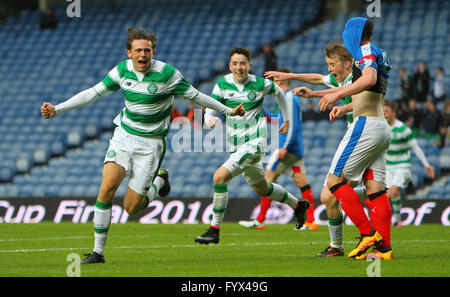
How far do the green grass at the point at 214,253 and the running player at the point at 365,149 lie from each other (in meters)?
0.40

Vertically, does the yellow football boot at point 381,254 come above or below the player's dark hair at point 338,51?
below

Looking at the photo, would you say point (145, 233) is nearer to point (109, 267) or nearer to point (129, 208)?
point (129, 208)

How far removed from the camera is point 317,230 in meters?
12.5

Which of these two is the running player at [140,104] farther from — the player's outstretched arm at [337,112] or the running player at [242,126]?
the running player at [242,126]

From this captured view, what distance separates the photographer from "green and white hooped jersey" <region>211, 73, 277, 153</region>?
9727 millimetres

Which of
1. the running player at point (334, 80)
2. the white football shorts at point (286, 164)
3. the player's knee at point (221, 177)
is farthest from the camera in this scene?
the white football shorts at point (286, 164)

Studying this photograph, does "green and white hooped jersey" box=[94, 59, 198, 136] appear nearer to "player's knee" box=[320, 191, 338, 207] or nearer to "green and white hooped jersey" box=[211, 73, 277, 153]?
"player's knee" box=[320, 191, 338, 207]

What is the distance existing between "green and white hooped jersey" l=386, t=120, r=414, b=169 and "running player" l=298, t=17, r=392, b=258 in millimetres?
6192

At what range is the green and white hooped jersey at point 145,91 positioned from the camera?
25.1 ft

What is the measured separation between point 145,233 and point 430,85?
8.92 meters

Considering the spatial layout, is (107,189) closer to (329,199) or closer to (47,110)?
(47,110)

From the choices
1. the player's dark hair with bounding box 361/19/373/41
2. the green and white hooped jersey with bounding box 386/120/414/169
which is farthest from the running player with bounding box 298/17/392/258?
the green and white hooped jersey with bounding box 386/120/414/169

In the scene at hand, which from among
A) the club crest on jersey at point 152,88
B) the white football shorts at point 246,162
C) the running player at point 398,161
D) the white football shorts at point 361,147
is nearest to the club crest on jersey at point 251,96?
the white football shorts at point 246,162

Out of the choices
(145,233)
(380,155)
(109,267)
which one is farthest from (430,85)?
(109,267)
